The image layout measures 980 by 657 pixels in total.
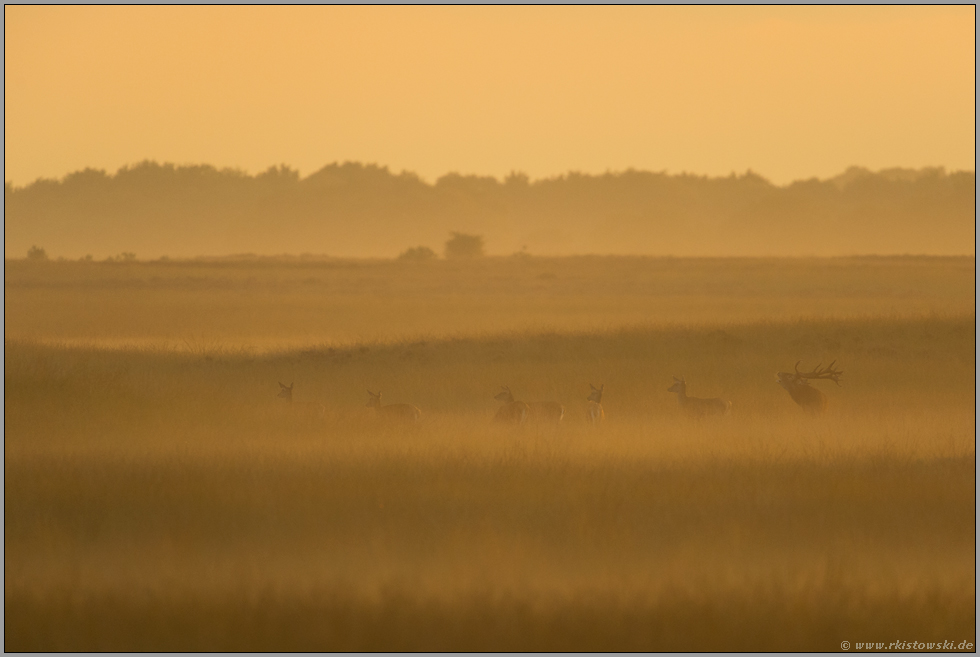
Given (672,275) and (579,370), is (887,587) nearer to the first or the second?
(579,370)

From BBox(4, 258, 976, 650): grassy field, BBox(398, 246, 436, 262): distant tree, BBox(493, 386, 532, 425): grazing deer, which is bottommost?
BBox(4, 258, 976, 650): grassy field

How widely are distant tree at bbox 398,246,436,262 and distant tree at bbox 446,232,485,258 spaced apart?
0.89m

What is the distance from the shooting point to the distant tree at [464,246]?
49928mm

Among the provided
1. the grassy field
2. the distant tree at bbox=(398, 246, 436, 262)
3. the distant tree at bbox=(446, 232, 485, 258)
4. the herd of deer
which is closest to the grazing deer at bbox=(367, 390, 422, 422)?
the herd of deer

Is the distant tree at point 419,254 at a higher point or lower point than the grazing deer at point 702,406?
higher

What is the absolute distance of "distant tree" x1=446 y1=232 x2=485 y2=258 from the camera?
49.9m

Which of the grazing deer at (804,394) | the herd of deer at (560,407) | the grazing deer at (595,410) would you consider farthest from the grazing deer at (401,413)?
the grazing deer at (804,394)

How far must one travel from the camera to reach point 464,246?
50.2 meters

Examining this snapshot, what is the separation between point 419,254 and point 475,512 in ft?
138

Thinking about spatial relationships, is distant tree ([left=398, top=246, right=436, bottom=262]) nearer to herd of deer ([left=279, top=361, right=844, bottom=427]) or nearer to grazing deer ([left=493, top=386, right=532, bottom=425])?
herd of deer ([left=279, top=361, right=844, bottom=427])

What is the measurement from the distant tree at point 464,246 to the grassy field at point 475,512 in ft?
102

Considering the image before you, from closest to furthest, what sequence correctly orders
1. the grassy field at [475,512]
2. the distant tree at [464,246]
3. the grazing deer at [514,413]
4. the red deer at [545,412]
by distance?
1. the grassy field at [475,512]
2. the grazing deer at [514,413]
3. the red deer at [545,412]
4. the distant tree at [464,246]

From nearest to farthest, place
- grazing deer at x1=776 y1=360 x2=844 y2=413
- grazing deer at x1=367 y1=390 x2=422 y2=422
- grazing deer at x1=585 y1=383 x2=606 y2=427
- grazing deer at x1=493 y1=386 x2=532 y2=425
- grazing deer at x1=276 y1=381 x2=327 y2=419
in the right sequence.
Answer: grazing deer at x1=493 y1=386 x2=532 y2=425 < grazing deer at x1=367 y1=390 x2=422 y2=422 < grazing deer at x1=585 y1=383 x2=606 y2=427 < grazing deer at x1=276 y1=381 x2=327 y2=419 < grazing deer at x1=776 y1=360 x2=844 y2=413

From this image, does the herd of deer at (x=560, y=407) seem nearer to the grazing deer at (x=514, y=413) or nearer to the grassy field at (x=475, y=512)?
the grazing deer at (x=514, y=413)
